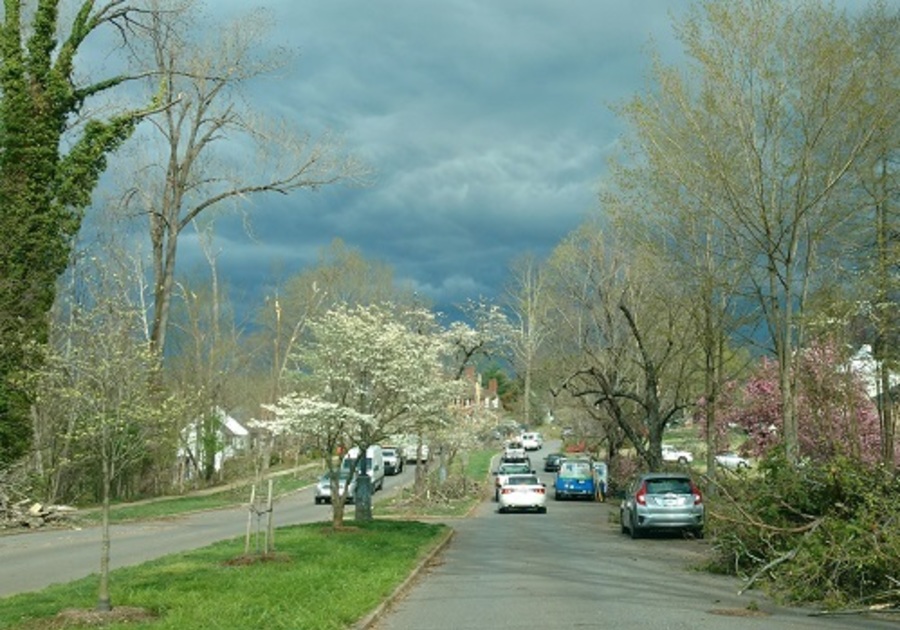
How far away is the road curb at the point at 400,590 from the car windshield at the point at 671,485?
5563mm

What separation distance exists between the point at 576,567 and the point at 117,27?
60.0 ft

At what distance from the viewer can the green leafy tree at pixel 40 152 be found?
2400cm

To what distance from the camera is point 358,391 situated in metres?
24.4

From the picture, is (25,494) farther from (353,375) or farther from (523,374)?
(523,374)

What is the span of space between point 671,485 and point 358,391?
837 cm

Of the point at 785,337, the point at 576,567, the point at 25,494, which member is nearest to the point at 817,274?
the point at 785,337

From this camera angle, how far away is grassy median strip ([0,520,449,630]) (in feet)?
36.4

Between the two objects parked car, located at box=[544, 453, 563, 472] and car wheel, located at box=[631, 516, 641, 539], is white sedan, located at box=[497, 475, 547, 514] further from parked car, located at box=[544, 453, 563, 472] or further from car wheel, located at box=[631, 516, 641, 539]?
parked car, located at box=[544, 453, 563, 472]

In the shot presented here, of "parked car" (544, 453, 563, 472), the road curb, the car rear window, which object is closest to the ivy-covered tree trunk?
the road curb

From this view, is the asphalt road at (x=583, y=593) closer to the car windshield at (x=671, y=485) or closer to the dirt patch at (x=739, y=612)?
the dirt patch at (x=739, y=612)

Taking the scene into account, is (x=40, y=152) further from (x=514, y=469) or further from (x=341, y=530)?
(x=514, y=469)

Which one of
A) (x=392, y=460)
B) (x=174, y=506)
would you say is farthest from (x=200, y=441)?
(x=392, y=460)

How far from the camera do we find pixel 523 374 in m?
70.8

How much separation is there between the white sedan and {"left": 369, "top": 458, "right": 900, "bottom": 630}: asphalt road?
46.6 feet
